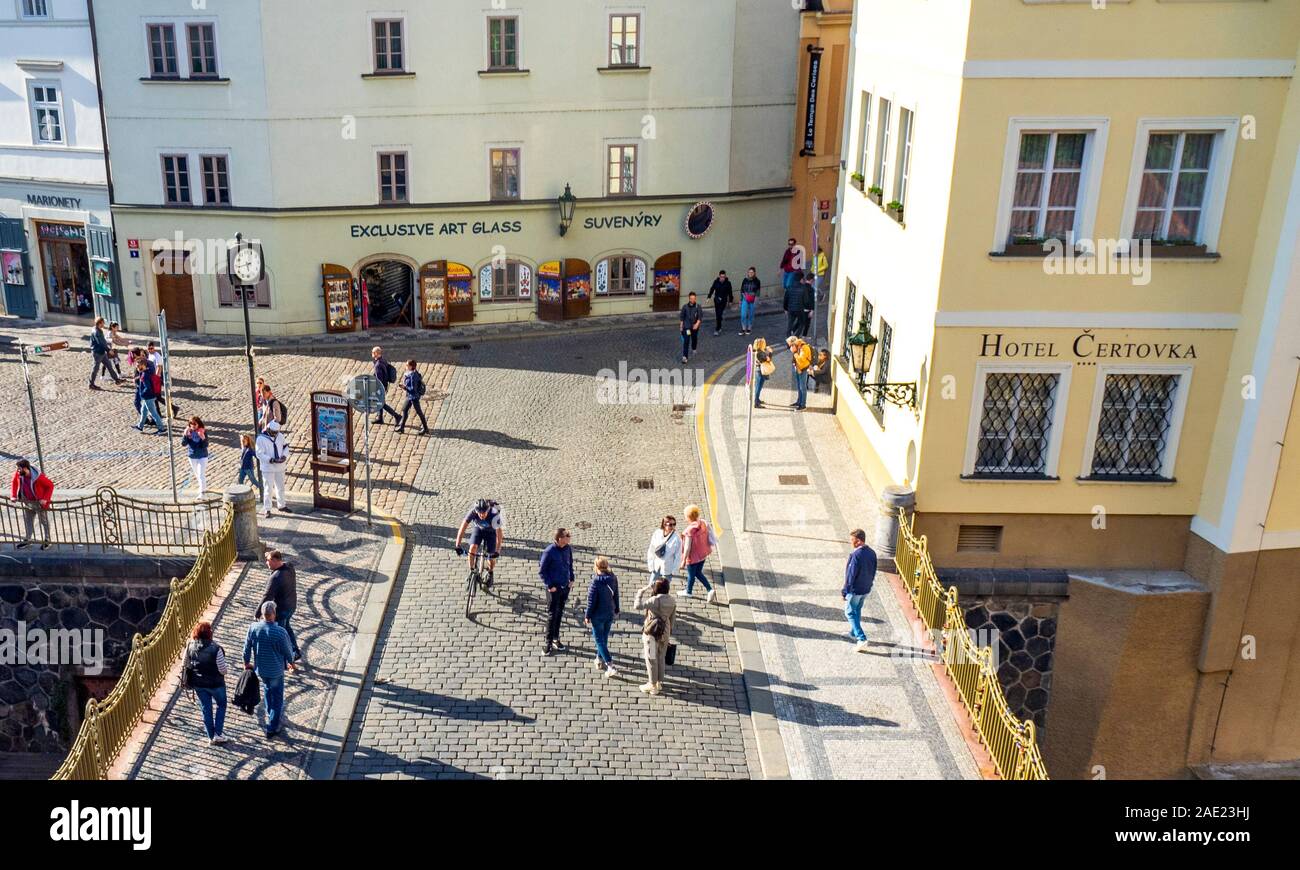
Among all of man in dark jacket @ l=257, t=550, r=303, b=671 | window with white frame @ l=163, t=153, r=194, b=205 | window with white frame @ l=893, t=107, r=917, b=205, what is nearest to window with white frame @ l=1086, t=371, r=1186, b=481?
window with white frame @ l=893, t=107, r=917, b=205

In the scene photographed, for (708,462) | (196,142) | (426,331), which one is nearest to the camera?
(708,462)

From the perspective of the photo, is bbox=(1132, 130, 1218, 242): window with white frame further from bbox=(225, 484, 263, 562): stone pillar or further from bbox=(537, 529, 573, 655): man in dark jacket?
bbox=(225, 484, 263, 562): stone pillar

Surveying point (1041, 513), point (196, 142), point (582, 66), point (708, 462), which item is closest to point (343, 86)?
point (196, 142)

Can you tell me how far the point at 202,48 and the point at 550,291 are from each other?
10420 mm

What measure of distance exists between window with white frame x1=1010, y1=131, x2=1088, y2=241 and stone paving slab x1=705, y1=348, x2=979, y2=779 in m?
5.52

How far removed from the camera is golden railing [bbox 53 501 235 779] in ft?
39.1

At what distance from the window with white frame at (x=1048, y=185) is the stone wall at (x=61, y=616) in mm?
13338

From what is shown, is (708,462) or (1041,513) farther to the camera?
(708,462)

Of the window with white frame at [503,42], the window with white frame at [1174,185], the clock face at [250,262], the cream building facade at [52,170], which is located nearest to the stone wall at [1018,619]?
the window with white frame at [1174,185]

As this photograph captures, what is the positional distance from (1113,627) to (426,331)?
63.9ft

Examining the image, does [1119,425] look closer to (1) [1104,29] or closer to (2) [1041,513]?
(2) [1041,513]

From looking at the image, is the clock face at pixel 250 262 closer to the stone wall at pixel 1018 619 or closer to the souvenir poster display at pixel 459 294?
the souvenir poster display at pixel 459 294

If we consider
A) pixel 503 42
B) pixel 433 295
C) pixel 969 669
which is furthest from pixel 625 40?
pixel 969 669

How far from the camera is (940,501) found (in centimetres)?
1805
